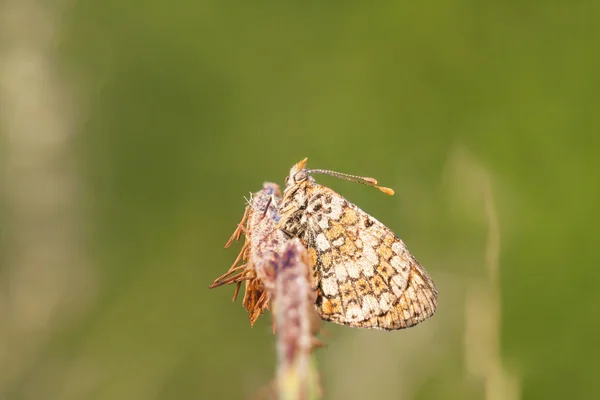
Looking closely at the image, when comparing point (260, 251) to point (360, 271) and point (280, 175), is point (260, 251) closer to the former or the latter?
point (360, 271)

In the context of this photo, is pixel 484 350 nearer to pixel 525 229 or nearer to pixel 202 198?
pixel 525 229

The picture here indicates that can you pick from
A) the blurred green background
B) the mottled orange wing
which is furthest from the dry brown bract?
the blurred green background

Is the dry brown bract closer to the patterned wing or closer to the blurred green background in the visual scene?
the patterned wing

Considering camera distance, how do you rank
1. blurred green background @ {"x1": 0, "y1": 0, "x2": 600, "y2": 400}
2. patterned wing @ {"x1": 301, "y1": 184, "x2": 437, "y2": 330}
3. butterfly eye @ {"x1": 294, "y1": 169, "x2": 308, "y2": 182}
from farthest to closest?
blurred green background @ {"x1": 0, "y1": 0, "x2": 600, "y2": 400}, butterfly eye @ {"x1": 294, "y1": 169, "x2": 308, "y2": 182}, patterned wing @ {"x1": 301, "y1": 184, "x2": 437, "y2": 330}

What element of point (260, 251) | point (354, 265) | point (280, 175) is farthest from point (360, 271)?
point (280, 175)

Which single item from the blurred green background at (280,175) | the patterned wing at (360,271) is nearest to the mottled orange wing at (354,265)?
the patterned wing at (360,271)

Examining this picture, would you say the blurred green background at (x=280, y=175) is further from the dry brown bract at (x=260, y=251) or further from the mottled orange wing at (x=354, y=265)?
the dry brown bract at (x=260, y=251)
